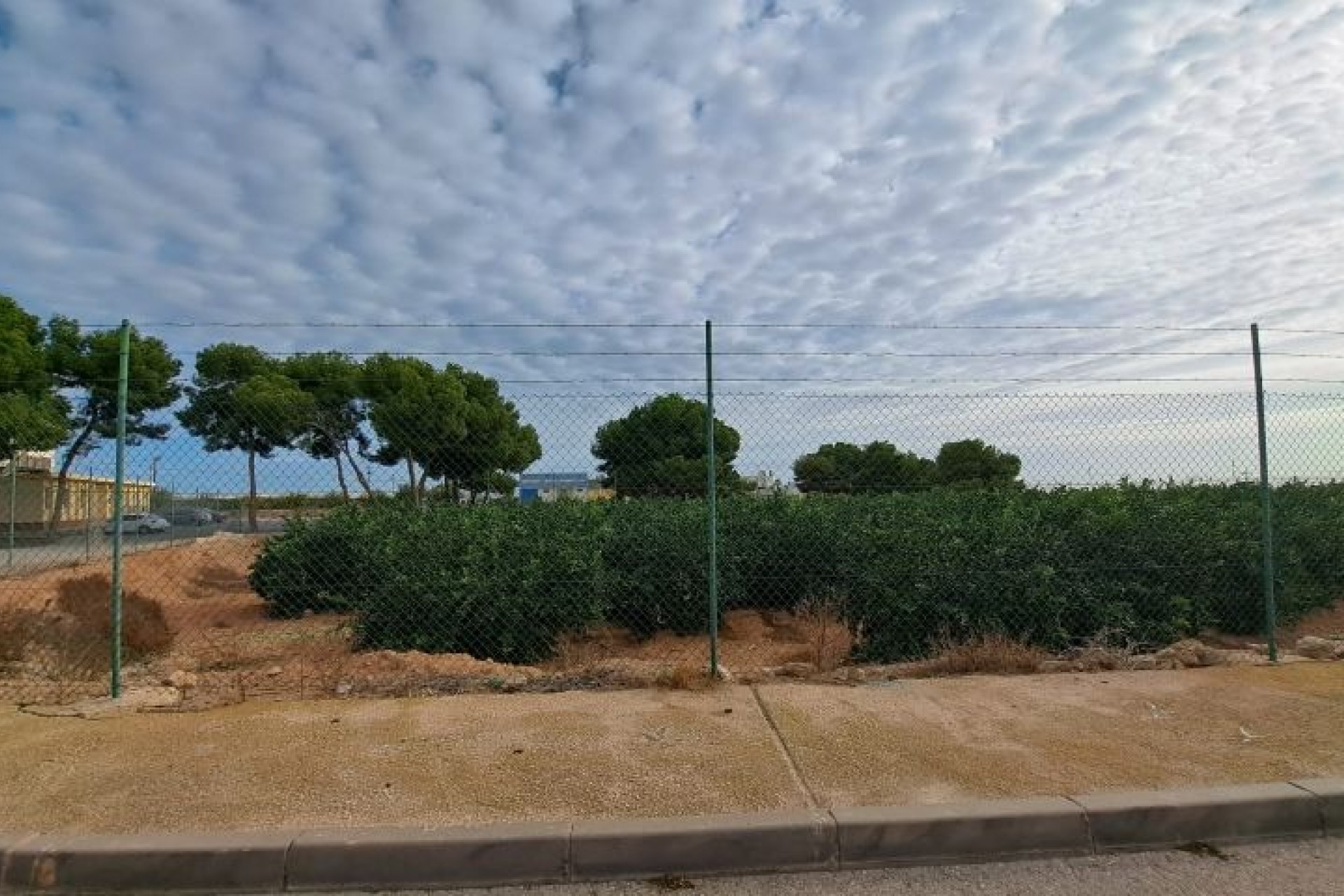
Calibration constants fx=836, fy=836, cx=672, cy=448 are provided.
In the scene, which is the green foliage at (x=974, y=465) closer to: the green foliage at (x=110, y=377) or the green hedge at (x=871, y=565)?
the green hedge at (x=871, y=565)

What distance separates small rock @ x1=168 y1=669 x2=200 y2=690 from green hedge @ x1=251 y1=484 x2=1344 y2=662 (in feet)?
7.35

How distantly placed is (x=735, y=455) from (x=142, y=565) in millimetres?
11538

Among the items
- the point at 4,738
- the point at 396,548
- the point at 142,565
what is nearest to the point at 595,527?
the point at 396,548

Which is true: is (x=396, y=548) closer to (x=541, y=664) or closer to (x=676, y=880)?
(x=541, y=664)

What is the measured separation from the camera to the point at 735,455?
23.9 feet

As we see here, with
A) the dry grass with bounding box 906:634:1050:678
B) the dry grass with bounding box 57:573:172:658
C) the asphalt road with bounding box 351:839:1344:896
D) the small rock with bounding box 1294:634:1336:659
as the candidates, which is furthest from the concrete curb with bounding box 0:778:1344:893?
the dry grass with bounding box 57:573:172:658

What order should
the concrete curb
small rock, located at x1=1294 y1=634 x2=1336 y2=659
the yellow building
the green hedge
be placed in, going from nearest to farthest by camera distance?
1. the concrete curb
2. small rock, located at x1=1294 y1=634 x2=1336 y2=659
3. the green hedge
4. the yellow building

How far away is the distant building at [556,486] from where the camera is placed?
6633 mm

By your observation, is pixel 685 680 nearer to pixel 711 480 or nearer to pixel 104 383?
pixel 711 480

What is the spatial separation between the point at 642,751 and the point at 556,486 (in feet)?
10.2

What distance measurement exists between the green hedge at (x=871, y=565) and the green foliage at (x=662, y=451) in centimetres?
115

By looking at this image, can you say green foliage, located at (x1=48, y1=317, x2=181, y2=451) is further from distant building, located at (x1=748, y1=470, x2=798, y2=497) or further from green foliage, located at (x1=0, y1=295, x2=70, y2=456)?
distant building, located at (x1=748, y1=470, x2=798, y2=497)

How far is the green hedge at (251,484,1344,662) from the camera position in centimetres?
795

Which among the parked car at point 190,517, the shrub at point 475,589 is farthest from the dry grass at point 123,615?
the shrub at point 475,589
